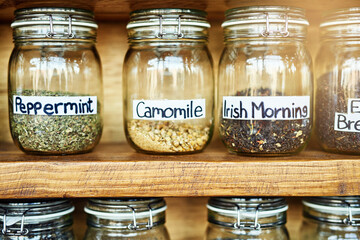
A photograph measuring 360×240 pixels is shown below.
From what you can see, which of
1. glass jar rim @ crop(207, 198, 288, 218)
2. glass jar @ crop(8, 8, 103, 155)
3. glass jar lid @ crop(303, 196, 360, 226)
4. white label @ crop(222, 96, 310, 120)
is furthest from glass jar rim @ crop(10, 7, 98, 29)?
glass jar lid @ crop(303, 196, 360, 226)

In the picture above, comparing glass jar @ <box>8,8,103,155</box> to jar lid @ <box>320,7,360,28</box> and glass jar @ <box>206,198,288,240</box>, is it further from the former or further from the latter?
jar lid @ <box>320,7,360,28</box>

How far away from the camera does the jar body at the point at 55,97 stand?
0.79 meters

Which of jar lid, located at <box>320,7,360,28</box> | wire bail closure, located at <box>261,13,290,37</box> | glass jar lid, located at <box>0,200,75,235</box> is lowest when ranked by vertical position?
glass jar lid, located at <box>0,200,75,235</box>

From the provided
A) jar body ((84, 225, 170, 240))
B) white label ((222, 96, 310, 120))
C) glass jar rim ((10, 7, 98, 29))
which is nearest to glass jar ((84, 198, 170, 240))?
jar body ((84, 225, 170, 240))

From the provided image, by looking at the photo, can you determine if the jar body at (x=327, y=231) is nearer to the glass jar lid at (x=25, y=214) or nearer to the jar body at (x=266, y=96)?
the jar body at (x=266, y=96)

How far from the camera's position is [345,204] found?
2.73ft

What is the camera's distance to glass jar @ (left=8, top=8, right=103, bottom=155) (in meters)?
0.79

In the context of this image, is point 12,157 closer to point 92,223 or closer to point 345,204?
point 92,223

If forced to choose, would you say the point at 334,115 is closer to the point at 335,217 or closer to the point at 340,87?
the point at 340,87

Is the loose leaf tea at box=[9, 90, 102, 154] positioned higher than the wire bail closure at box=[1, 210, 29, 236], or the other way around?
the loose leaf tea at box=[9, 90, 102, 154]

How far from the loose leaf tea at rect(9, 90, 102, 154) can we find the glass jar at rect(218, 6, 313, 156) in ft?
0.87

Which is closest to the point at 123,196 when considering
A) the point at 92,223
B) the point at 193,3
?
the point at 92,223

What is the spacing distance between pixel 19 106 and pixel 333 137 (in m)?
0.59

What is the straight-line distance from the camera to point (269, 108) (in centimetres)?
77
